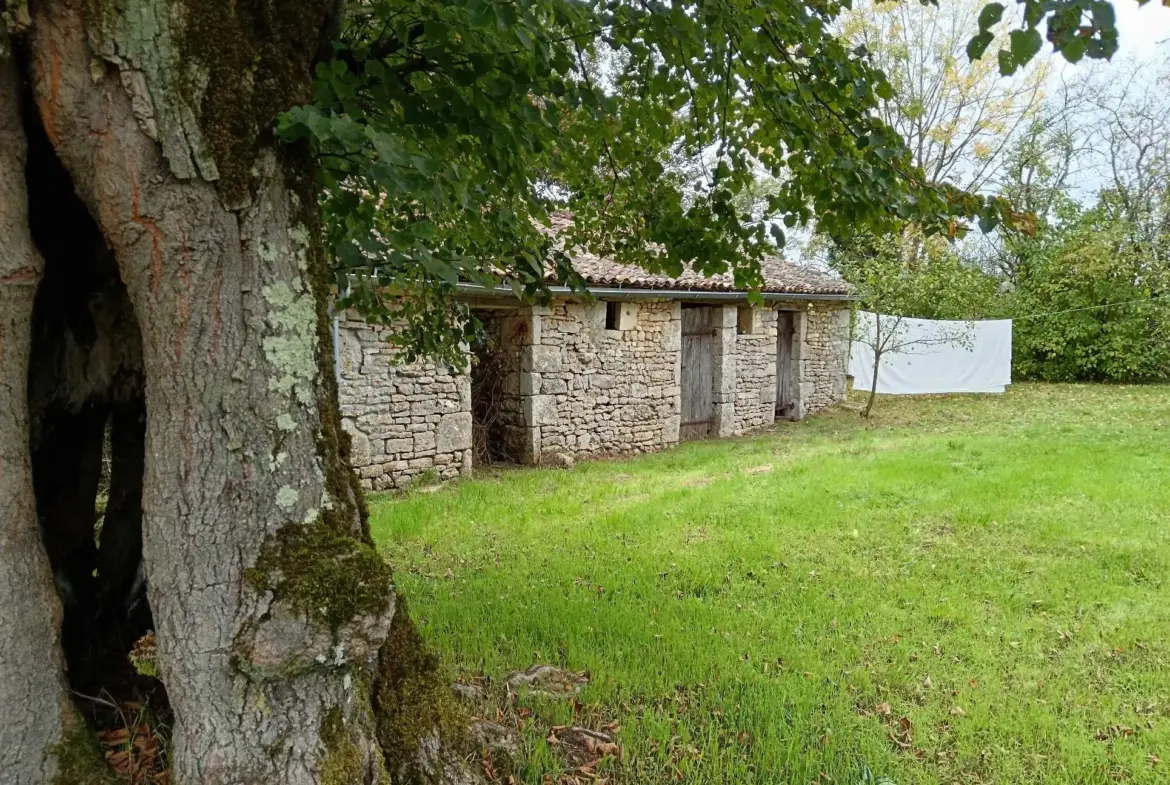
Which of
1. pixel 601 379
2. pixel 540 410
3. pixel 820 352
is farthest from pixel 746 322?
pixel 540 410

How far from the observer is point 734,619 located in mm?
3904

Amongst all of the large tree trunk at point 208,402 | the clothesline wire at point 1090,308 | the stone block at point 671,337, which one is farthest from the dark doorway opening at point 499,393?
the clothesline wire at point 1090,308

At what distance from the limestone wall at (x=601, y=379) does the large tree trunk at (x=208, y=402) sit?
722 centimetres

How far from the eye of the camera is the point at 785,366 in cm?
1372

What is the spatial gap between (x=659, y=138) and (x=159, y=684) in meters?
2.97

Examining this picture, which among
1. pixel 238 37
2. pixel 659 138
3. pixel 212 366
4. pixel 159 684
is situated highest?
pixel 659 138

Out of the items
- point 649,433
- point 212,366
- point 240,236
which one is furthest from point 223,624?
point 649,433

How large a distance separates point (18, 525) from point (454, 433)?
265 inches

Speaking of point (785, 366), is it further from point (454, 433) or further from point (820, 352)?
point (454, 433)

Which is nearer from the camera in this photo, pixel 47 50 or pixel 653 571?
pixel 47 50

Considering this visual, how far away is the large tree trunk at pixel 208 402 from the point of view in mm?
1529

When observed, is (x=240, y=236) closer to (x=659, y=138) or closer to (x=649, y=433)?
(x=659, y=138)

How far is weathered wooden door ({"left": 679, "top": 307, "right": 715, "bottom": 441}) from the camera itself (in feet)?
38.1

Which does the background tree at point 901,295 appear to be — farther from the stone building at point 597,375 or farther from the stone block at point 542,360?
the stone block at point 542,360
